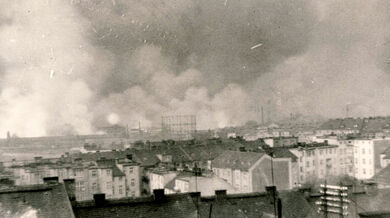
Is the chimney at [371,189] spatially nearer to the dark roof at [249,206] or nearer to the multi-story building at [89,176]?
the dark roof at [249,206]

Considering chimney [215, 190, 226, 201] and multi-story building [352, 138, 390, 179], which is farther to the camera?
multi-story building [352, 138, 390, 179]

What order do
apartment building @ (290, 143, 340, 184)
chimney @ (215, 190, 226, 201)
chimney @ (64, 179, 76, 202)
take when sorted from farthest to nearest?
apartment building @ (290, 143, 340, 184) < chimney @ (215, 190, 226, 201) < chimney @ (64, 179, 76, 202)

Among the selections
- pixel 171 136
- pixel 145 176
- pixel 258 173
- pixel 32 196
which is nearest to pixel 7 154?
pixel 171 136

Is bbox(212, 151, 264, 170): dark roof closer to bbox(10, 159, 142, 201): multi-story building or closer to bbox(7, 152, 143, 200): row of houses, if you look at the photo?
bbox(7, 152, 143, 200): row of houses

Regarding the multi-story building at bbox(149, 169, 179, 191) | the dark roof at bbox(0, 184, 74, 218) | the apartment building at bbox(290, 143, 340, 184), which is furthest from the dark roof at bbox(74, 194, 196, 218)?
the apartment building at bbox(290, 143, 340, 184)

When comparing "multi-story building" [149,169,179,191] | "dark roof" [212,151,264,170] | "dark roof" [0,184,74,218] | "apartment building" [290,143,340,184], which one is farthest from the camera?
"apartment building" [290,143,340,184]

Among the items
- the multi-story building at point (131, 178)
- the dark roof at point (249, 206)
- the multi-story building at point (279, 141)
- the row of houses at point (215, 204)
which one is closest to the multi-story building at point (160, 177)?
the multi-story building at point (131, 178)

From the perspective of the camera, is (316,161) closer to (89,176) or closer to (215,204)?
(89,176)
